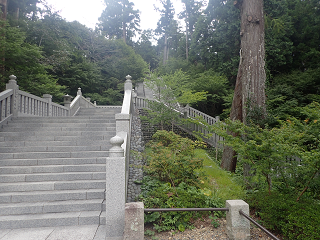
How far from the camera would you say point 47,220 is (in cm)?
337

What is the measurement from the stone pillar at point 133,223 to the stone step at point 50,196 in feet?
4.82

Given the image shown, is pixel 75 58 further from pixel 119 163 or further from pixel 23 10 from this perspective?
pixel 119 163

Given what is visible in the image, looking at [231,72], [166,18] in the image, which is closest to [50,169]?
[231,72]

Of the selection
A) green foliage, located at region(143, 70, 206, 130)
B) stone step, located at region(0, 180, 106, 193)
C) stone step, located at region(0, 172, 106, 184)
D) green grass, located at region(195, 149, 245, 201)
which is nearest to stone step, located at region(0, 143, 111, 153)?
stone step, located at region(0, 172, 106, 184)

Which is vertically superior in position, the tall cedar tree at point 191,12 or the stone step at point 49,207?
the tall cedar tree at point 191,12

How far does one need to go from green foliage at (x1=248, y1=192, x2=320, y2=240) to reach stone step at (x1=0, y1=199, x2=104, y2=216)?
3.02 meters

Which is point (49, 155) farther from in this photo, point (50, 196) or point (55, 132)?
point (50, 196)

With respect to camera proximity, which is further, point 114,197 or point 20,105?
point 20,105

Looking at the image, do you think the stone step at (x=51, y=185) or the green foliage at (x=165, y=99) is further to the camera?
the green foliage at (x=165, y=99)

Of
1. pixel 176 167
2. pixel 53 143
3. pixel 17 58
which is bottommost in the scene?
pixel 176 167

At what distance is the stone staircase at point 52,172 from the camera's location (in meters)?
3.51

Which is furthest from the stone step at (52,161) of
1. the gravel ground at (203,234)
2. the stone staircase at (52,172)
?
the gravel ground at (203,234)

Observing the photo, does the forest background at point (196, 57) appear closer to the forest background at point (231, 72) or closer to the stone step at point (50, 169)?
the forest background at point (231, 72)

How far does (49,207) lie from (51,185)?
1.90 feet
